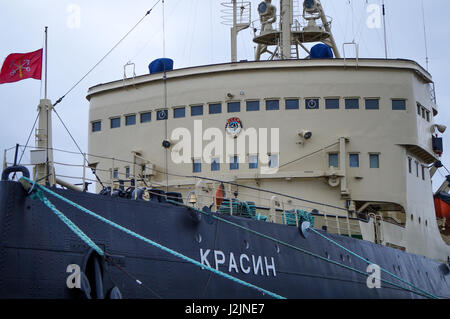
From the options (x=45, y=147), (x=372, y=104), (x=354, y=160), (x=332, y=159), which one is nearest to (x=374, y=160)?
(x=354, y=160)

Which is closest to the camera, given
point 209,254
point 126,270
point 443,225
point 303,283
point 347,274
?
point 126,270

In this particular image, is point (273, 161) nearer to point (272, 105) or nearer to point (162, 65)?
point (272, 105)

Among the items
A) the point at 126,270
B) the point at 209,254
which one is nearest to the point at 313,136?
the point at 209,254

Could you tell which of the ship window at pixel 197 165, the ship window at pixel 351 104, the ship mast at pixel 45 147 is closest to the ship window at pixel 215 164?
the ship window at pixel 197 165

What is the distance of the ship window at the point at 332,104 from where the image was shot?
69.2 ft

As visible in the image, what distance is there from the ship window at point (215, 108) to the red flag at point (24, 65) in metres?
8.55

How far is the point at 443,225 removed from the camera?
30141 mm

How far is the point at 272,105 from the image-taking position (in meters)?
21.1

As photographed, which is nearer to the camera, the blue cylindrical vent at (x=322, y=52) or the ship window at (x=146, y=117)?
the ship window at (x=146, y=117)

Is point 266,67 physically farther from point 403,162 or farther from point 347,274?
point 347,274

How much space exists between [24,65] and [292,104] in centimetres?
977

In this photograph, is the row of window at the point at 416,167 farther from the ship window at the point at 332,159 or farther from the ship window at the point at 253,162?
the ship window at the point at 253,162

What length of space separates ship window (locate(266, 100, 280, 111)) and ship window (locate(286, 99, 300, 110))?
291 mm

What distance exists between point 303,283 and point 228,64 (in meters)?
7.84
